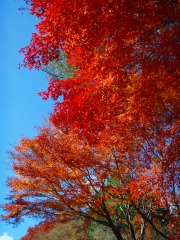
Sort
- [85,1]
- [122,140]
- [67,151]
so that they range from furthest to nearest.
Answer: [67,151], [122,140], [85,1]

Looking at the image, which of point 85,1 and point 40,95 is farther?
point 40,95

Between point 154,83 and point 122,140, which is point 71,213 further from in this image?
point 154,83

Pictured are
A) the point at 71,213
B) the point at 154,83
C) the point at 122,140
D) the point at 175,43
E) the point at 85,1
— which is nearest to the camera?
the point at 85,1

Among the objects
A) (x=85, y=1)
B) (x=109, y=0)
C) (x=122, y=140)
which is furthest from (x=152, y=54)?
(x=122, y=140)

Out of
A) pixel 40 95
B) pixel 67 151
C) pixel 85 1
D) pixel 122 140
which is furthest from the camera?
pixel 67 151

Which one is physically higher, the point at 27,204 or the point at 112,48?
the point at 112,48

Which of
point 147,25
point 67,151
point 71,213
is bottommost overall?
point 71,213

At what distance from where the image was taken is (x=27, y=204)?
1199cm

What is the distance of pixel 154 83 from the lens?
821cm

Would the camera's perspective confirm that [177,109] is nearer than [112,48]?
No

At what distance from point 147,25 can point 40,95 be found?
418 cm

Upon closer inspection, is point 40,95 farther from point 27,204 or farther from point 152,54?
point 27,204

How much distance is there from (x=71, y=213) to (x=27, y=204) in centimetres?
214

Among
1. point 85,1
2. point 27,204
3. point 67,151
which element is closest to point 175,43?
point 85,1
